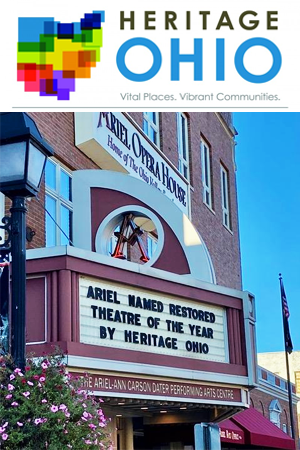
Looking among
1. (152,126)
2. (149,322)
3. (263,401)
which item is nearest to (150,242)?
(152,126)

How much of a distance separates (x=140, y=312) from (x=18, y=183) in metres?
4.11

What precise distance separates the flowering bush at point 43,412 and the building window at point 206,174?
1716 centimetres

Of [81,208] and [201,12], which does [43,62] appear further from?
[81,208]

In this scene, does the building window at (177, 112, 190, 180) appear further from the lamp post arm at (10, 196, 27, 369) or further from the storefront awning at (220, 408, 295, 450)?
the lamp post arm at (10, 196, 27, 369)

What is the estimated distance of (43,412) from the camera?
6629mm

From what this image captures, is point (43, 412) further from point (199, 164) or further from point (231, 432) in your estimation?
point (199, 164)

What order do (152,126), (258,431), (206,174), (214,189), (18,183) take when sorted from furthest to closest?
(214,189) < (206,174) < (258,431) < (152,126) < (18,183)

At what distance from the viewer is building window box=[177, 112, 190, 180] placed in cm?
2192

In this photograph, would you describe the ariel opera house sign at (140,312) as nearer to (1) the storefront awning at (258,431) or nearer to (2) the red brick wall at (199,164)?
(2) the red brick wall at (199,164)

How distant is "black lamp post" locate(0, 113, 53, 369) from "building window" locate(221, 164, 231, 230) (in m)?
19.6

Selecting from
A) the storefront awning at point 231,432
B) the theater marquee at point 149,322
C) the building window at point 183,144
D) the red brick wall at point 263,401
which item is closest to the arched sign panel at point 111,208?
the theater marquee at point 149,322

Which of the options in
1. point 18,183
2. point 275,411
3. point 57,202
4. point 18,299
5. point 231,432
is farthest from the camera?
point 275,411

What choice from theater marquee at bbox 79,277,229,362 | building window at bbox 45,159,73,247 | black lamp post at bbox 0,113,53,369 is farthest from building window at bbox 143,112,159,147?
black lamp post at bbox 0,113,53,369

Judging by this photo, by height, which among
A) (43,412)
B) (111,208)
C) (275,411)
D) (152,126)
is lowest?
(43,412)
